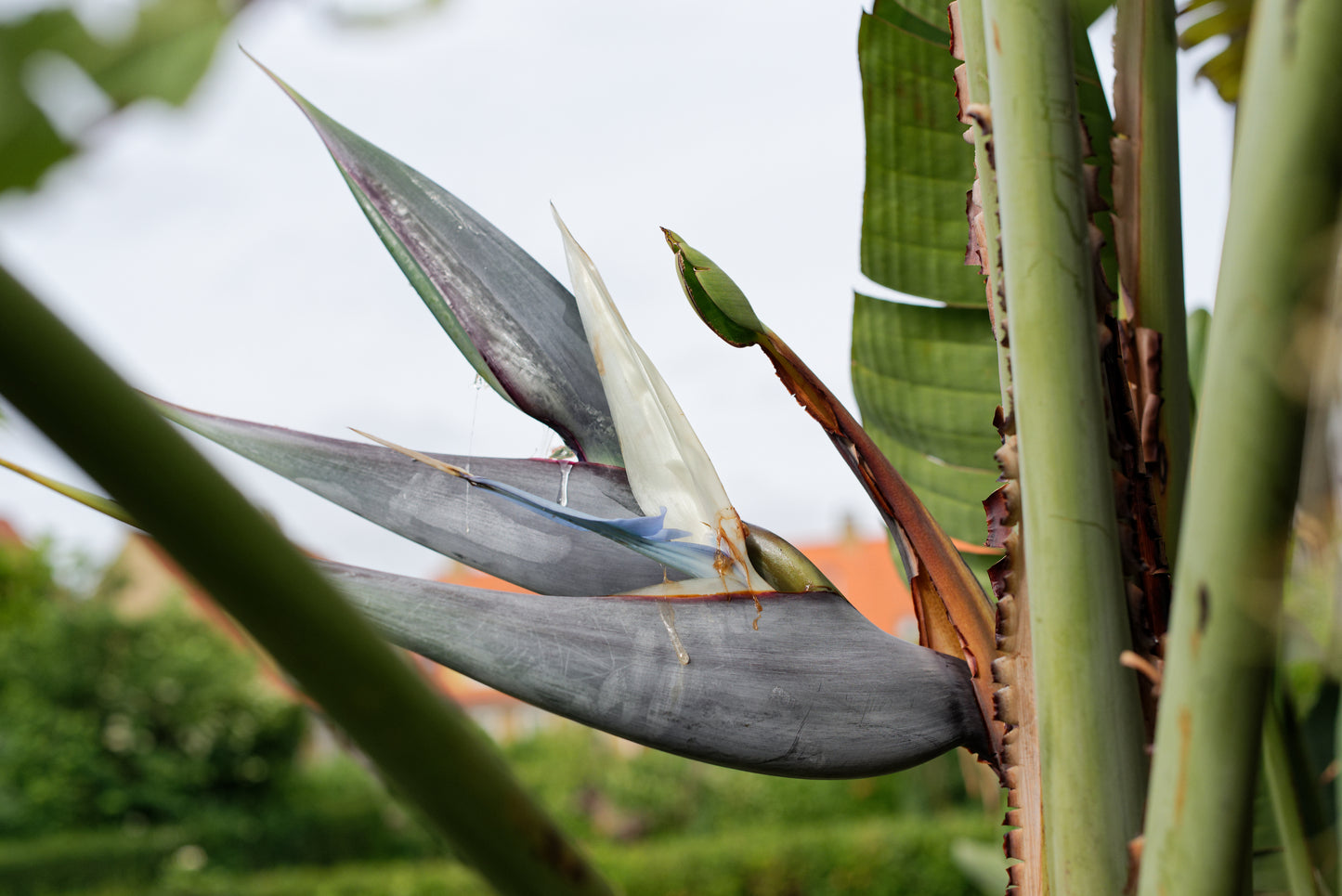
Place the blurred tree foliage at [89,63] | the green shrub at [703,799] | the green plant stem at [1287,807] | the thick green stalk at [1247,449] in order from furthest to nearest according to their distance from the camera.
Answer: the green shrub at [703,799], the green plant stem at [1287,807], the thick green stalk at [1247,449], the blurred tree foliage at [89,63]

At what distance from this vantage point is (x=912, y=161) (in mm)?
594

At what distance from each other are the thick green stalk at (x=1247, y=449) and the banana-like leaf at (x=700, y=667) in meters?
0.10

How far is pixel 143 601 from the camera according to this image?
10945 mm

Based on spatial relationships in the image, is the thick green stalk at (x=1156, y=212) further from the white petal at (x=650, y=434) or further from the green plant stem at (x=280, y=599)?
the green plant stem at (x=280, y=599)

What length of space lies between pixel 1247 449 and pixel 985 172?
0.55ft

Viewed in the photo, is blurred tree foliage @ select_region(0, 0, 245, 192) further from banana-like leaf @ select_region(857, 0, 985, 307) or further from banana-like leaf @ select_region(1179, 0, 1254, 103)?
banana-like leaf @ select_region(1179, 0, 1254, 103)

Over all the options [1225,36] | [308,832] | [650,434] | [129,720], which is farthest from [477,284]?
[129,720]

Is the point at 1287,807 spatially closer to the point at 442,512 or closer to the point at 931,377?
the point at 931,377

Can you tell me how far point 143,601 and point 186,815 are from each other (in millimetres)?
4605

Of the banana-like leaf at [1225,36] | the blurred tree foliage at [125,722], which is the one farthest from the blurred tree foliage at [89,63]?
the blurred tree foliage at [125,722]

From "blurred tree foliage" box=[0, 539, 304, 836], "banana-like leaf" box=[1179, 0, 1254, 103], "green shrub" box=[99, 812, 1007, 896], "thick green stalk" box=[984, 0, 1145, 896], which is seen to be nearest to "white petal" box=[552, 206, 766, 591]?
"thick green stalk" box=[984, 0, 1145, 896]

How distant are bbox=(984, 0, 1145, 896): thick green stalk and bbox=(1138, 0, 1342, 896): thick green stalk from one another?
0.17 ft

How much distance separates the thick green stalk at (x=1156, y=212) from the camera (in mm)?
356

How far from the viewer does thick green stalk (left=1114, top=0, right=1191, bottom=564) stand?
0.36 meters
